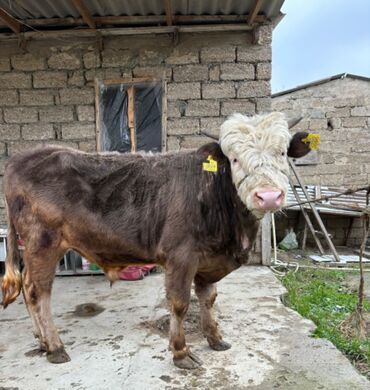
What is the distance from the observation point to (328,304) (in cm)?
413

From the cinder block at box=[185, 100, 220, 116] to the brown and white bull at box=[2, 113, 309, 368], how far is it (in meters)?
2.74

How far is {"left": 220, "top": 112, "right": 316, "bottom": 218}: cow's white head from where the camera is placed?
2.15 meters

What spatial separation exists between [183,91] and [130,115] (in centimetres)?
85

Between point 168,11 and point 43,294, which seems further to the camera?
point 168,11

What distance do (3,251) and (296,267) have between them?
4.23m

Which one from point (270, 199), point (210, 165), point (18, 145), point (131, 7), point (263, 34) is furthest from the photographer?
point (18, 145)

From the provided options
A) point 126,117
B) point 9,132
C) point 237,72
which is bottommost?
point 9,132

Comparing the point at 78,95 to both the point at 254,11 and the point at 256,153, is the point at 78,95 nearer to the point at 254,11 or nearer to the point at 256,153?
the point at 254,11

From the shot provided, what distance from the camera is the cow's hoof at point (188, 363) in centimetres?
262

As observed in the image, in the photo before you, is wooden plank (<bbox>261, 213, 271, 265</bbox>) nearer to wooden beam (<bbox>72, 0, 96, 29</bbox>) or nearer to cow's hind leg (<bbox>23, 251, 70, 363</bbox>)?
cow's hind leg (<bbox>23, 251, 70, 363</bbox>)

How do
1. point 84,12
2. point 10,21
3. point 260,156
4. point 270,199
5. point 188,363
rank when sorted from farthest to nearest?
point 10,21
point 84,12
point 188,363
point 260,156
point 270,199

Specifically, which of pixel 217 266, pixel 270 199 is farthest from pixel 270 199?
pixel 217 266

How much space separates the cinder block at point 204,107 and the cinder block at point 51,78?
1879 mm

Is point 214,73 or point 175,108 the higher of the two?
point 214,73
